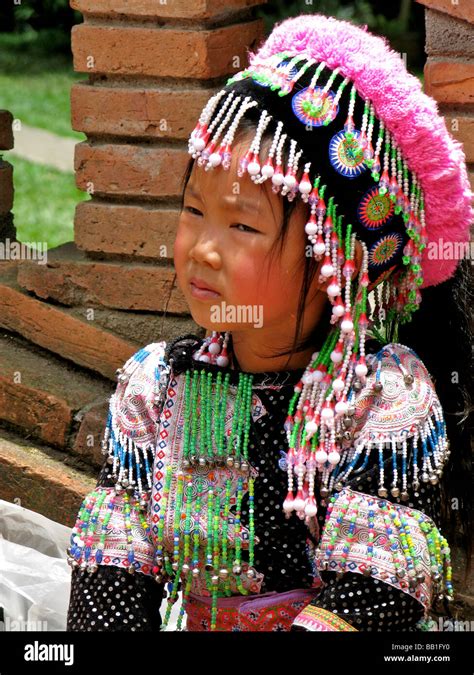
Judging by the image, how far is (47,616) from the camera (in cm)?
271

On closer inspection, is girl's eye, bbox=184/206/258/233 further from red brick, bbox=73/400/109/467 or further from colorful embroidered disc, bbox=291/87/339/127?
red brick, bbox=73/400/109/467

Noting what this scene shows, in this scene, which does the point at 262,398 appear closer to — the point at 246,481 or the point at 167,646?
the point at 246,481

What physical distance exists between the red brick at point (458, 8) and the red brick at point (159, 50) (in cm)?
52

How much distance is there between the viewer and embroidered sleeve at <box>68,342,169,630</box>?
7.04ft

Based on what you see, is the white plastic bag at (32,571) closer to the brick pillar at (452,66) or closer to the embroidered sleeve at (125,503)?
the embroidered sleeve at (125,503)

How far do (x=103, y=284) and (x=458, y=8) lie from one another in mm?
1086

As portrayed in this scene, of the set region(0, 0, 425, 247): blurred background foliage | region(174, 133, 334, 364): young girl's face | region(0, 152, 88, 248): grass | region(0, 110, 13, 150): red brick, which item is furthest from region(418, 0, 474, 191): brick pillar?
region(0, 0, 425, 247): blurred background foliage

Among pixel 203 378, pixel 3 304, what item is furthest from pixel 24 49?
pixel 203 378

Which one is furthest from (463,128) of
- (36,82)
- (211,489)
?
(36,82)

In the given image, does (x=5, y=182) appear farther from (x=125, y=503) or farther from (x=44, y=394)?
(x=125, y=503)

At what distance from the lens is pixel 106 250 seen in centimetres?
293

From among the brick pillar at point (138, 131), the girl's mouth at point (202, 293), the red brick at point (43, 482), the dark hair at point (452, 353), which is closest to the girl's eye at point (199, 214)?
the girl's mouth at point (202, 293)

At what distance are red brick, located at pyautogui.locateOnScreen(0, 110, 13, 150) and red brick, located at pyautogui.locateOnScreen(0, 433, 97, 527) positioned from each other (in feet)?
2.96

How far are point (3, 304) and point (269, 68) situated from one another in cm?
138
